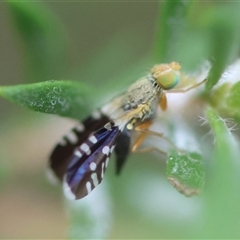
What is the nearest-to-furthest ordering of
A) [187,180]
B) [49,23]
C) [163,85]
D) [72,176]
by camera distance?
[187,180], [72,176], [163,85], [49,23]

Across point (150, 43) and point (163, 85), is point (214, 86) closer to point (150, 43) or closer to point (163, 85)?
point (163, 85)

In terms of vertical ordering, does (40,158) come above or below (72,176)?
above

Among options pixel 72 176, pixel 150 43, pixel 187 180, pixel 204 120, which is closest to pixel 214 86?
pixel 204 120

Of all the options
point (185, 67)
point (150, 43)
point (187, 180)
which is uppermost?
point (150, 43)

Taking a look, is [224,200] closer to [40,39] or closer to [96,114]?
[96,114]

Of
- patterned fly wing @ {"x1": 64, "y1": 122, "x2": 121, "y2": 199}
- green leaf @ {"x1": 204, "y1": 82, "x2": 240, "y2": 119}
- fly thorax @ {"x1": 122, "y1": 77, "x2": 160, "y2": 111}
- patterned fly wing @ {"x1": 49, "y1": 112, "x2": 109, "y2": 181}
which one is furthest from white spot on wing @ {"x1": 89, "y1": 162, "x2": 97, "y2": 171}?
green leaf @ {"x1": 204, "y1": 82, "x2": 240, "y2": 119}

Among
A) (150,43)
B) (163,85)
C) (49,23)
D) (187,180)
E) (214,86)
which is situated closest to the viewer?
(187,180)

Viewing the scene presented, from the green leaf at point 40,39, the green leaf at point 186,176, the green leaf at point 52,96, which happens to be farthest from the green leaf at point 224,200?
the green leaf at point 40,39

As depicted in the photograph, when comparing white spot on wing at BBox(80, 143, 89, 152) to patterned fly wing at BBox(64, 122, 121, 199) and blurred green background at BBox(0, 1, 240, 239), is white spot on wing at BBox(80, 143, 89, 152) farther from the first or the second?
blurred green background at BBox(0, 1, 240, 239)

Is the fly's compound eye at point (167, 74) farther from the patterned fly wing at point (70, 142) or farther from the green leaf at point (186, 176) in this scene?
the green leaf at point (186, 176)
